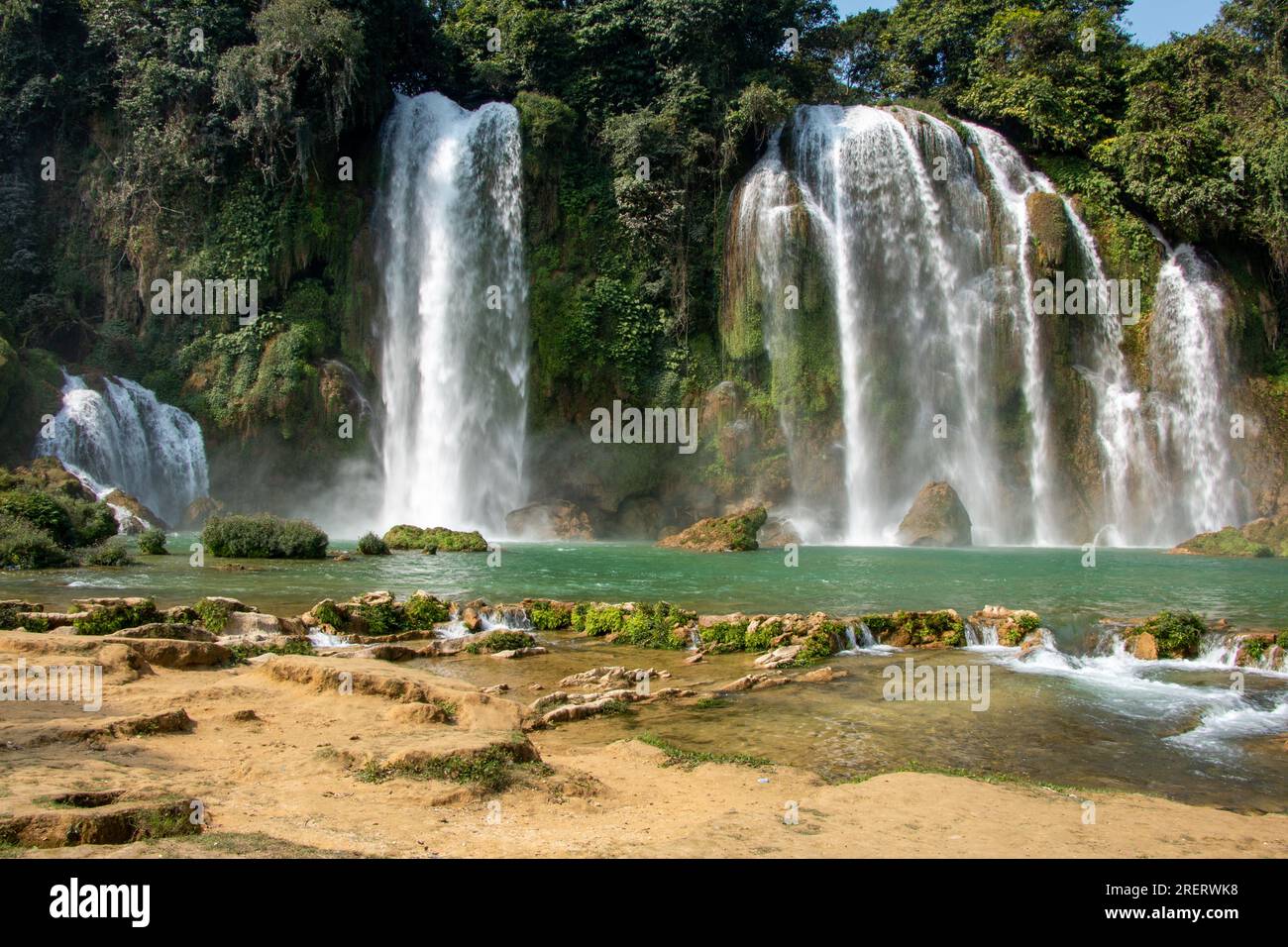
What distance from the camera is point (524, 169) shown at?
1358 inches

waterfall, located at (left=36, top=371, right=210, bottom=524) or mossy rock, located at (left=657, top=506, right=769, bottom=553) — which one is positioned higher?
waterfall, located at (left=36, top=371, right=210, bottom=524)

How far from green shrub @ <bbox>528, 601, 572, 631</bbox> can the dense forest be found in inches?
791

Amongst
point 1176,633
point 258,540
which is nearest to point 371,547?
point 258,540

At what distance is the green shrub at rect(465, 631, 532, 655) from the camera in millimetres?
11734

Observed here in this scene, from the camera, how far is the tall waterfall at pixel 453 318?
32781 mm

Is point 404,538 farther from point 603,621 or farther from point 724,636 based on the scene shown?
point 724,636

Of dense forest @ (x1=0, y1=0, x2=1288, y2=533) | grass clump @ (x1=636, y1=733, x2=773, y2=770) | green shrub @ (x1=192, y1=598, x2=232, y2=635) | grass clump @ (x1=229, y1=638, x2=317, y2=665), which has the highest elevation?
dense forest @ (x1=0, y1=0, x2=1288, y2=533)

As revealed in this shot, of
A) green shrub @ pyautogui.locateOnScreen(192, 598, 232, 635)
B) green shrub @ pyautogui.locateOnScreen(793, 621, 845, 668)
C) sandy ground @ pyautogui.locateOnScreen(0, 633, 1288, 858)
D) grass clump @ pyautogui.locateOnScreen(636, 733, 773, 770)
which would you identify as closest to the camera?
sandy ground @ pyautogui.locateOnScreen(0, 633, 1288, 858)

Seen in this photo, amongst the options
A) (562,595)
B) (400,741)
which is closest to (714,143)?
(562,595)

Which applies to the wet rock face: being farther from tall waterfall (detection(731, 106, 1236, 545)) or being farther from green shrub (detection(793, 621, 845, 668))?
green shrub (detection(793, 621, 845, 668))

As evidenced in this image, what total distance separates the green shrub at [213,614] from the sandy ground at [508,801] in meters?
4.05

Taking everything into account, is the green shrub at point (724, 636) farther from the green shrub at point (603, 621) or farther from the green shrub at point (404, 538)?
the green shrub at point (404, 538)

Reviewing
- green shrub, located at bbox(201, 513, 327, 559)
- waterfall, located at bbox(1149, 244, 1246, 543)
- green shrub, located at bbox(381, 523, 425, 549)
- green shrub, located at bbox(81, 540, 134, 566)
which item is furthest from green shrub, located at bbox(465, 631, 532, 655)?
waterfall, located at bbox(1149, 244, 1246, 543)

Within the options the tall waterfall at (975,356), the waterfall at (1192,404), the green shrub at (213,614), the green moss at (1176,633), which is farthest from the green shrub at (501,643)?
the waterfall at (1192,404)
